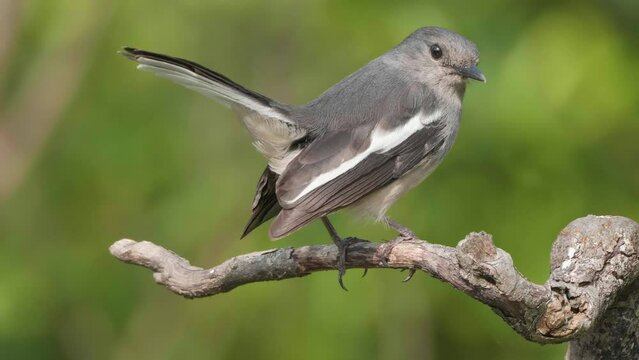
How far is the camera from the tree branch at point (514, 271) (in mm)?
2992

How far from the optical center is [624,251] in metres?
3.41

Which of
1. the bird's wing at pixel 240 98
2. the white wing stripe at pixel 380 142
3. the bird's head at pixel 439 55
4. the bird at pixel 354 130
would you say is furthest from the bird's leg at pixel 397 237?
the bird's head at pixel 439 55

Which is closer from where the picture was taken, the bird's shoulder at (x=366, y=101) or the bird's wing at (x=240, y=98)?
the bird's wing at (x=240, y=98)

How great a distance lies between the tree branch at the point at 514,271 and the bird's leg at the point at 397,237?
34mm

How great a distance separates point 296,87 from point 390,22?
2.48 feet

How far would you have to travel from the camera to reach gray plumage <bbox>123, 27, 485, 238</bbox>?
404 centimetres

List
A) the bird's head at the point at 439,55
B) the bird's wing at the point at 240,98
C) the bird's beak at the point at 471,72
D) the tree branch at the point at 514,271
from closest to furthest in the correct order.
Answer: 1. the tree branch at the point at 514,271
2. the bird's wing at the point at 240,98
3. the bird's beak at the point at 471,72
4. the bird's head at the point at 439,55

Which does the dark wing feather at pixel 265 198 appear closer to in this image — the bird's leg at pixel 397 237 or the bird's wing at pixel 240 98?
the bird's wing at pixel 240 98

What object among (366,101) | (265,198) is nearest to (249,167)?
(265,198)

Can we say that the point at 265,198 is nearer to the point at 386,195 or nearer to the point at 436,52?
the point at 386,195

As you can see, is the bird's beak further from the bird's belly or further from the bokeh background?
the bird's belly

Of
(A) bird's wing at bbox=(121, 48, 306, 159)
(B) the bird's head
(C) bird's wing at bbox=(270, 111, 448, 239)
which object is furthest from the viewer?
(B) the bird's head

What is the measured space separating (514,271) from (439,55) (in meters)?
2.08

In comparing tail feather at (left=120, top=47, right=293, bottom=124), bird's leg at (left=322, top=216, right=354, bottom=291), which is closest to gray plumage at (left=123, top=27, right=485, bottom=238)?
tail feather at (left=120, top=47, right=293, bottom=124)
